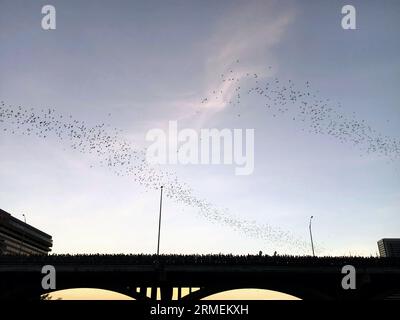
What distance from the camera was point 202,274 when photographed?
194 ft

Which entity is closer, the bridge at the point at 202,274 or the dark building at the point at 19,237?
A: the bridge at the point at 202,274

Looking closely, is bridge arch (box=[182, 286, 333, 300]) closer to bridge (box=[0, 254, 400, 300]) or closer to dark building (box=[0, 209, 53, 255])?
bridge (box=[0, 254, 400, 300])

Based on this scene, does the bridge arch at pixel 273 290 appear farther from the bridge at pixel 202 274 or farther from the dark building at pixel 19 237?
the dark building at pixel 19 237

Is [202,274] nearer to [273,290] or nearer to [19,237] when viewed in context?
[273,290]

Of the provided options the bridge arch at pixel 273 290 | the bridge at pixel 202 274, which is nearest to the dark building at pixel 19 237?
the bridge at pixel 202 274

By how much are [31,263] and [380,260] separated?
55687mm

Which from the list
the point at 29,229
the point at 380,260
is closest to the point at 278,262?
the point at 380,260

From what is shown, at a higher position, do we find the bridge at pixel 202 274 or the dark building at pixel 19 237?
the dark building at pixel 19 237

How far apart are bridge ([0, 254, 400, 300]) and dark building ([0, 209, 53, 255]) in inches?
3706

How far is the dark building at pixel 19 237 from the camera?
157 meters

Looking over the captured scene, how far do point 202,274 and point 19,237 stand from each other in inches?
5390

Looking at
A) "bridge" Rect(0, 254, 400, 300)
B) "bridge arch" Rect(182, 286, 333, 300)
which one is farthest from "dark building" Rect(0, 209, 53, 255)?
"bridge arch" Rect(182, 286, 333, 300)

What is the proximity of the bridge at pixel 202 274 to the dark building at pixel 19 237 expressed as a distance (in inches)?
3706

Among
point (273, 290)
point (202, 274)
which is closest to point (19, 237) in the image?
point (202, 274)
